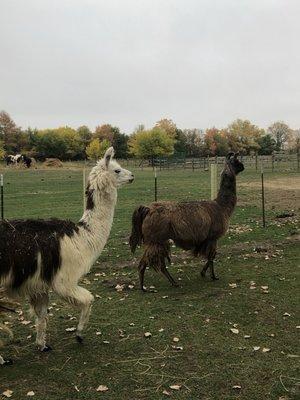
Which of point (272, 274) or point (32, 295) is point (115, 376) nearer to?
point (32, 295)

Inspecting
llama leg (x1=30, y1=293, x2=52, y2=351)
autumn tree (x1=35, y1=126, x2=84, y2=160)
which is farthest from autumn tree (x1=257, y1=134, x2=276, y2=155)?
llama leg (x1=30, y1=293, x2=52, y2=351)

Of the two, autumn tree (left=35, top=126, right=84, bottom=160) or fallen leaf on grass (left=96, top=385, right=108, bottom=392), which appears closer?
fallen leaf on grass (left=96, top=385, right=108, bottom=392)

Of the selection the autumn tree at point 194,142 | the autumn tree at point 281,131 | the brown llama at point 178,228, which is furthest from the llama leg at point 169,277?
the autumn tree at point 281,131

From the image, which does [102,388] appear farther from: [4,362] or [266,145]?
[266,145]

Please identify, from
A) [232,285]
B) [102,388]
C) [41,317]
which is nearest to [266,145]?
[232,285]

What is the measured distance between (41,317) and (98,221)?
1217mm

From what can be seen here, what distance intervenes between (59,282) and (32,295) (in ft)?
1.24

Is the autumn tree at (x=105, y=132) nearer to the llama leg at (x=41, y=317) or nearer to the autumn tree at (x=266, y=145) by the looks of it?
the autumn tree at (x=266, y=145)

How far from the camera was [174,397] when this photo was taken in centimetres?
392

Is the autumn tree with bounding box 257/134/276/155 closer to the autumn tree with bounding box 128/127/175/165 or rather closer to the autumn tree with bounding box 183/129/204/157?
the autumn tree with bounding box 183/129/204/157

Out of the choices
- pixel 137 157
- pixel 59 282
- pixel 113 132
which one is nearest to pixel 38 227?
pixel 59 282

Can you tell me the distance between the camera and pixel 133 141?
76812 millimetres

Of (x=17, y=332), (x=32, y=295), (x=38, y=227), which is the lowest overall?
(x=17, y=332)

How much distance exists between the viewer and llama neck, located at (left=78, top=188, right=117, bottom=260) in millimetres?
5250
